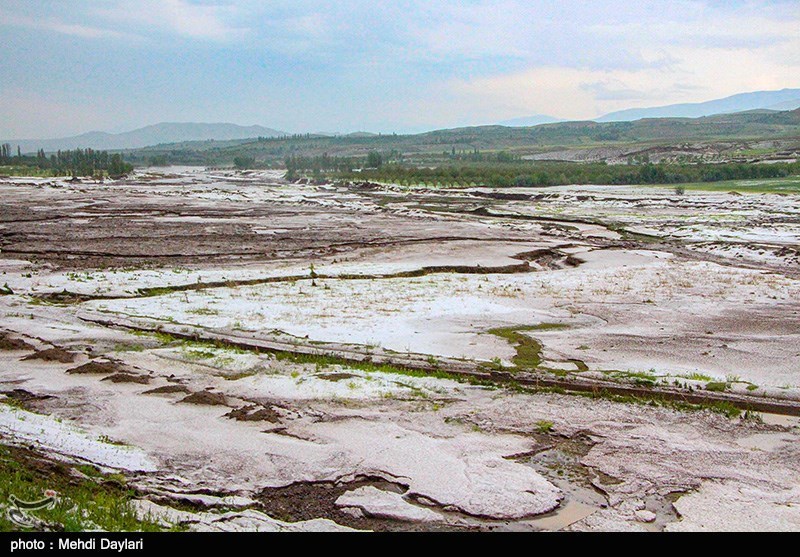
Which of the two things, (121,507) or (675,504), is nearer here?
(121,507)

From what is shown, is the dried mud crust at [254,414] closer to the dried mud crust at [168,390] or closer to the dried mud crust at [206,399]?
the dried mud crust at [206,399]

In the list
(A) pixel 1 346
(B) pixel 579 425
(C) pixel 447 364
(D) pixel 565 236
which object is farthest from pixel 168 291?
(D) pixel 565 236

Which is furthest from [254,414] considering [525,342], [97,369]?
[525,342]

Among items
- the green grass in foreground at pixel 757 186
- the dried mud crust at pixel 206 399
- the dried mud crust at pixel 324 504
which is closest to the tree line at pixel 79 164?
the green grass in foreground at pixel 757 186

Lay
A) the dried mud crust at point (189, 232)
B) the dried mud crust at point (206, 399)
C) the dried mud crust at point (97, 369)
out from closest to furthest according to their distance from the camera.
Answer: the dried mud crust at point (206, 399) → the dried mud crust at point (97, 369) → the dried mud crust at point (189, 232)

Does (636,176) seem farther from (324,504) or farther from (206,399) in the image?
(324,504)
